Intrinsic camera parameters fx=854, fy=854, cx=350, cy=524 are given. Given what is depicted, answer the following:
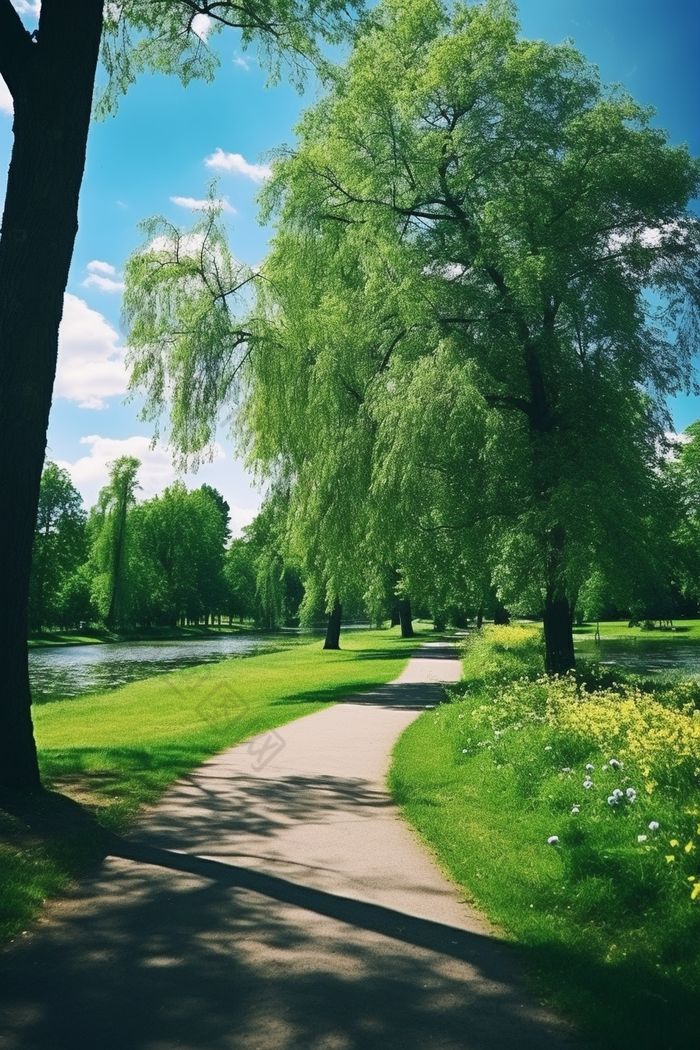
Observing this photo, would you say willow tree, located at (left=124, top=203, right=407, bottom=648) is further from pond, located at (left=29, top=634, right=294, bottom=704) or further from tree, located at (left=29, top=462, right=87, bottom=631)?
tree, located at (left=29, top=462, right=87, bottom=631)

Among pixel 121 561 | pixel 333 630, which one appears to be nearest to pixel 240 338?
pixel 333 630

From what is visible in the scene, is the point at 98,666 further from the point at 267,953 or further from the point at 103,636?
the point at 267,953

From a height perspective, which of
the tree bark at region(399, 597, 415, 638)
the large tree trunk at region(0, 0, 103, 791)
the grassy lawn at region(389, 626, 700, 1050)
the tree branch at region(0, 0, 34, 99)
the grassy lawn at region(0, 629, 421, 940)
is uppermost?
the tree branch at region(0, 0, 34, 99)

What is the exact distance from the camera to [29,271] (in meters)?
7.41

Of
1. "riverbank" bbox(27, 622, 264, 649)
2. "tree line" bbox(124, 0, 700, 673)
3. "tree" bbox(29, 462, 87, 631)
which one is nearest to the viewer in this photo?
"tree line" bbox(124, 0, 700, 673)

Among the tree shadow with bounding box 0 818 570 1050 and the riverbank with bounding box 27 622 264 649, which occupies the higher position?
the tree shadow with bounding box 0 818 570 1050

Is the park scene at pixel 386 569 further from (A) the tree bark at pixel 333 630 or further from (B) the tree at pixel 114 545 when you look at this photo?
(B) the tree at pixel 114 545

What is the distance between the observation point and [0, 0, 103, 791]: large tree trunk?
7312 millimetres

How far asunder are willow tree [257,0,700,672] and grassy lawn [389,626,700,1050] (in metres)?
6.72

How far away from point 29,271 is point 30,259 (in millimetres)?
106

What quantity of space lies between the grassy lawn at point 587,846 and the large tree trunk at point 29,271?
3.76 meters

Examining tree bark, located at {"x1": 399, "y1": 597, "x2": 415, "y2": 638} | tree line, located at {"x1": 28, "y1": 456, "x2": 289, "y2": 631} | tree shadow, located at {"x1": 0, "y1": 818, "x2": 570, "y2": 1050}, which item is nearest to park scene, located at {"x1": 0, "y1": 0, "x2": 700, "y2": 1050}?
tree shadow, located at {"x1": 0, "y1": 818, "x2": 570, "y2": 1050}

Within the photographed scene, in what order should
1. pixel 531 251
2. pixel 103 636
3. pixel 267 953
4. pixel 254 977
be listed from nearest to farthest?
pixel 254 977, pixel 267 953, pixel 531 251, pixel 103 636

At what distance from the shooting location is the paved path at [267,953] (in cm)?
348
